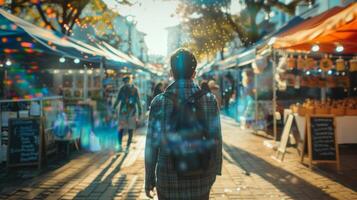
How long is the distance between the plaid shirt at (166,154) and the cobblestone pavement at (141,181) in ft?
9.64

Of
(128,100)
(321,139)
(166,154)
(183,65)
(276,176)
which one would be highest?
(183,65)

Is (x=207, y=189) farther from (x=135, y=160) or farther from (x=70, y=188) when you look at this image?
(x=135, y=160)

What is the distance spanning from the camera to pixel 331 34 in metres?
8.59

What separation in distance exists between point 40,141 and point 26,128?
0.37 m

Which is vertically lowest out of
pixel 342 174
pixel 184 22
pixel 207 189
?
pixel 342 174

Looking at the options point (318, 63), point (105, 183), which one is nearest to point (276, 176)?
point (105, 183)

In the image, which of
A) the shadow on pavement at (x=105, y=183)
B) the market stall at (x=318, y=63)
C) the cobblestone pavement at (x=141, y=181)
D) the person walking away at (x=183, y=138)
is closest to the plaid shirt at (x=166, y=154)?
the person walking away at (x=183, y=138)

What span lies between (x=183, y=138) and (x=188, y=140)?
0.04 metres

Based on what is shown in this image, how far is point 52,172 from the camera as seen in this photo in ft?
25.1

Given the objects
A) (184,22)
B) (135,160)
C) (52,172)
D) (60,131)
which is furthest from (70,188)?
(184,22)

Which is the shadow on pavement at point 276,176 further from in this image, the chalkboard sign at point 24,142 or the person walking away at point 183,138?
the chalkboard sign at point 24,142

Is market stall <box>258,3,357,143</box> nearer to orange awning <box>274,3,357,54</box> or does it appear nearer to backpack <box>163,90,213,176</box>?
orange awning <box>274,3,357,54</box>

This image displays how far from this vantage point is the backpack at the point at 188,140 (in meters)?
2.90

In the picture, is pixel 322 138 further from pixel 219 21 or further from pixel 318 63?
pixel 219 21
